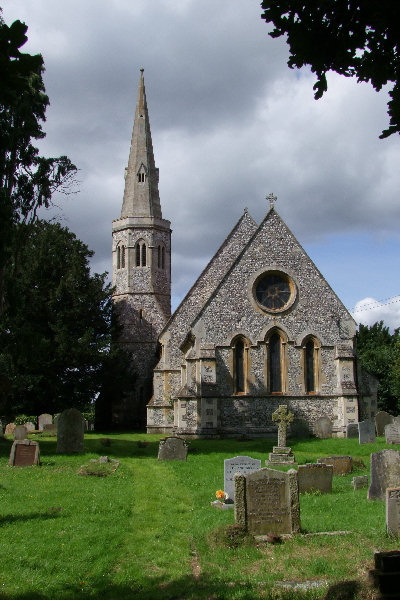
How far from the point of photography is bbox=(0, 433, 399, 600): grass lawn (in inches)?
245

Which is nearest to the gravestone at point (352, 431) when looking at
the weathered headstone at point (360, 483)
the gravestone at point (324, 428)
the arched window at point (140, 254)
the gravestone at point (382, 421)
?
the gravestone at point (324, 428)

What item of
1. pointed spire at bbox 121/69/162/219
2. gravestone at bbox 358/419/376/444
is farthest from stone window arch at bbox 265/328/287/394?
pointed spire at bbox 121/69/162/219

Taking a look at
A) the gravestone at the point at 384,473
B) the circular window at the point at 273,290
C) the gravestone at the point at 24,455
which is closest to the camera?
the gravestone at the point at 384,473

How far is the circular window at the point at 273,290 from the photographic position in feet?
83.0

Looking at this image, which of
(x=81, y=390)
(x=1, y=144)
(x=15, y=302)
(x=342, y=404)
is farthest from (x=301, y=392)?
(x=1, y=144)

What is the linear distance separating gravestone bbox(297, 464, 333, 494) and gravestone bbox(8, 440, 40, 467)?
24.2ft

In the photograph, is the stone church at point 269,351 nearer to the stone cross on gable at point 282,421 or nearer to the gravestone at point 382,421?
the gravestone at point 382,421

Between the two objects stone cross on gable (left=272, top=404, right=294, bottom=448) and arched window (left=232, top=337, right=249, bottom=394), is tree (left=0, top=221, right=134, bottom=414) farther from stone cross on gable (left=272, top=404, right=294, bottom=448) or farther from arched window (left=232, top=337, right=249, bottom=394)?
stone cross on gable (left=272, top=404, right=294, bottom=448)

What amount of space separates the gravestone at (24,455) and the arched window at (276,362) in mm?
11702

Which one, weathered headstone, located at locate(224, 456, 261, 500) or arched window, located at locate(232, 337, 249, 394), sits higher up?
arched window, located at locate(232, 337, 249, 394)

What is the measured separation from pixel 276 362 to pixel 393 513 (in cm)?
1707

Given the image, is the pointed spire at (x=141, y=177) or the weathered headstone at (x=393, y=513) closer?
the weathered headstone at (x=393, y=513)

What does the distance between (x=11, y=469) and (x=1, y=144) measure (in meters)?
11.5

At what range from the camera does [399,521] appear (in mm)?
7695
